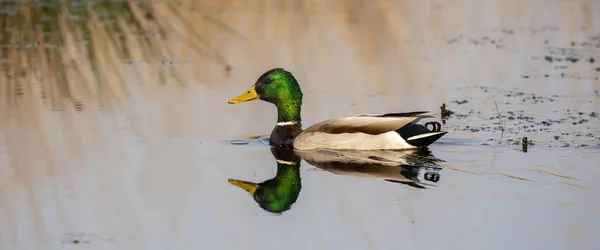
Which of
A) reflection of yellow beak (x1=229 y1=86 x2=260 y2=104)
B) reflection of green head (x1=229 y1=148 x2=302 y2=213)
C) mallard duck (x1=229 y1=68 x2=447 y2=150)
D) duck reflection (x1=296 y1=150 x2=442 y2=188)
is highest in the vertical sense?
reflection of yellow beak (x1=229 y1=86 x2=260 y2=104)

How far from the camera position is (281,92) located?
37.8 feet

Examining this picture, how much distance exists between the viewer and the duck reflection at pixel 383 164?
9.47 meters

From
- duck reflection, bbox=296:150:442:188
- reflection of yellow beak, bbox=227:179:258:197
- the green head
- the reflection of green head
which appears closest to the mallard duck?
duck reflection, bbox=296:150:442:188

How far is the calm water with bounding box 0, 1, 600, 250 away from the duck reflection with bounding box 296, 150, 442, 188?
3 centimetres

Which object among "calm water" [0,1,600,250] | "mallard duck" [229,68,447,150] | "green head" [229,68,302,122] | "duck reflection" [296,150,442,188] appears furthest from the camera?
"green head" [229,68,302,122]

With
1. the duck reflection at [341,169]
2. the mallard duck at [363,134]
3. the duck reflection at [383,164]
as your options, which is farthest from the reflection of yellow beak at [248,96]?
the duck reflection at [383,164]

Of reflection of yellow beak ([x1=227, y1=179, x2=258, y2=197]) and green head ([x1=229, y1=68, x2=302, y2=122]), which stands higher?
green head ([x1=229, y1=68, x2=302, y2=122])

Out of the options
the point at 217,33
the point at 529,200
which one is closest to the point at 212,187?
the point at 529,200

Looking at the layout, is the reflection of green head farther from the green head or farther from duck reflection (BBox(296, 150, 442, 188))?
the green head

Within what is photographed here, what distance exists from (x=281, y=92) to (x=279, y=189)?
2436 mm

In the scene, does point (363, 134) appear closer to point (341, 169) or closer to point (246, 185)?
point (341, 169)

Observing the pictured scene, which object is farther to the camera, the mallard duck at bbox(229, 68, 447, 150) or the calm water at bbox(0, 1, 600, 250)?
the mallard duck at bbox(229, 68, 447, 150)

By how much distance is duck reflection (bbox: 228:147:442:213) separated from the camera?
354 inches

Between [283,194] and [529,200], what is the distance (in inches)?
66.8
